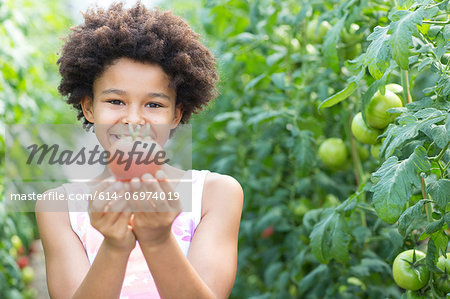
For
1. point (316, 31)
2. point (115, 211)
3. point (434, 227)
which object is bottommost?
point (434, 227)

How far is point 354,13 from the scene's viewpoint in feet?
5.65

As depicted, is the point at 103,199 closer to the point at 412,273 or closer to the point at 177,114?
the point at 177,114

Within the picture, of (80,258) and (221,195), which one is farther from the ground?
(80,258)

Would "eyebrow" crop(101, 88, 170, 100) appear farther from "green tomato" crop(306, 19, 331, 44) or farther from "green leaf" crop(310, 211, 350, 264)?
"green tomato" crop(306, 19, 331, 44)

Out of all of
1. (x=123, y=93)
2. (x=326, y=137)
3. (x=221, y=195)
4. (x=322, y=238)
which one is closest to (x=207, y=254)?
(x=221, y=195)

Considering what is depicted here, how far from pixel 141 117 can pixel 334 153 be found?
101 cm

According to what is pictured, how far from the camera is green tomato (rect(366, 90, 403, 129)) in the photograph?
5.18 ft

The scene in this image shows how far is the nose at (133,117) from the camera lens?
1.29 meters

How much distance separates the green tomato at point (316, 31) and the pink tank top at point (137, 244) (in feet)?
3.28

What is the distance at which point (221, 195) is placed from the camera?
54.2 inches

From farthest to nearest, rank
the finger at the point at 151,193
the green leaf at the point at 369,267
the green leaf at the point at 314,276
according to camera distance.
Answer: the green leaf at the point at 314,276, the green leaf at the point at 369,267, the finger at the point at 151,193

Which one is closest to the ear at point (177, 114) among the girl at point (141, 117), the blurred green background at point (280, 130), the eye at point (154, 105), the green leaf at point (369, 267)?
the girl at point (141, 117)

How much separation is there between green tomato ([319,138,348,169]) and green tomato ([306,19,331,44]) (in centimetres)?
41

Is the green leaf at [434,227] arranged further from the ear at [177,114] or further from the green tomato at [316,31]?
the green tomato at [316,31]
